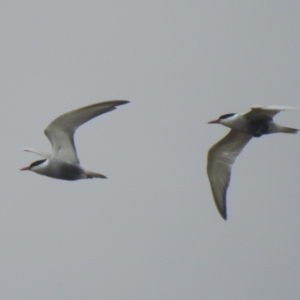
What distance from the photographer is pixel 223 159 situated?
18.1 metres

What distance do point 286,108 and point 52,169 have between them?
376 centimetres

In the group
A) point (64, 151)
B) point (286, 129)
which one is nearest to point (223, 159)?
point (286, 129)

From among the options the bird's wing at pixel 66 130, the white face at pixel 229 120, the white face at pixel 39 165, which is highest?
the white face at pixel 229 120

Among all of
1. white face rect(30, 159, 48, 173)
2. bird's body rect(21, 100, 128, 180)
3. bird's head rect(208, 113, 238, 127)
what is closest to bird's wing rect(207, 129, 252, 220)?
bird's head rect(208, 113, 238, 127)

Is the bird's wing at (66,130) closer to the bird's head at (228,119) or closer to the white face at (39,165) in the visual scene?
the white face at (39,165)

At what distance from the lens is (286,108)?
14.6 m

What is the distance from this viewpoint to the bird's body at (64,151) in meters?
15.7

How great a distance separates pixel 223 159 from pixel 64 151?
351 cm

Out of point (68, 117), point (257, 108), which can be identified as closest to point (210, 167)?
point (257, 108)

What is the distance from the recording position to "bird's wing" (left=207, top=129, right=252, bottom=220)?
18.0 metres

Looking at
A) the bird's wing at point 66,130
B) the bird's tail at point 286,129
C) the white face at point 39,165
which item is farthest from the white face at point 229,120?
the white face at point 39,165

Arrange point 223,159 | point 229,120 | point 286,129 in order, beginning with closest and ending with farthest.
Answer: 1. point 286,129
2. point 229,120
3. point 223,159

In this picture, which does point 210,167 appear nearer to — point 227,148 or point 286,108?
point 227,148

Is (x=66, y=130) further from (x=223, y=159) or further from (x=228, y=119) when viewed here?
(x=223, y=159)
